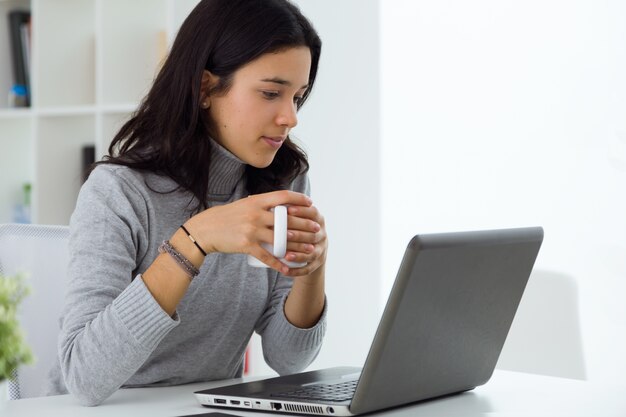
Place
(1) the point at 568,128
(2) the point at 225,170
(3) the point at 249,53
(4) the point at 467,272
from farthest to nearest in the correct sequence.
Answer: (1) the point at 568,128, (2) the point at 225,170, (3) the point at 249,53, (4) the point at 467,272

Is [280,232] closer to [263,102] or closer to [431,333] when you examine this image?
[431,333]

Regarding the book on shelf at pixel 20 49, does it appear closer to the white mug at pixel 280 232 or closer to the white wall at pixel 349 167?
the white wall at pixel 349 167

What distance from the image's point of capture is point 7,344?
28.3 inches

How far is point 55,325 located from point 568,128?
1.45 metres

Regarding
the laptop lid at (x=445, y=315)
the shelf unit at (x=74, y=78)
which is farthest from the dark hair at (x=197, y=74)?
the shelf unit at (x=74, y=78)

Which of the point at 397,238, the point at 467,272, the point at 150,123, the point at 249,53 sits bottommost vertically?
the point at 397,238

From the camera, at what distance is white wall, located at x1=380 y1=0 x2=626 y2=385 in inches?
87.7

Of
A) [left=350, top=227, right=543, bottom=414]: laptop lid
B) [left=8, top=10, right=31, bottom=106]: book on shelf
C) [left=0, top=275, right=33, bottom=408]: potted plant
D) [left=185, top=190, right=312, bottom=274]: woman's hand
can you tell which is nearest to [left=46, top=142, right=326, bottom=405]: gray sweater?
[left=185, top=190, right=312, bottom=274]: woman's hand

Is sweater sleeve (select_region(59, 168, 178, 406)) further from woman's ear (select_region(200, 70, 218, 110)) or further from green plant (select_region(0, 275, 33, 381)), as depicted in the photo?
green plant (select_region(0, 275, 33, 381))

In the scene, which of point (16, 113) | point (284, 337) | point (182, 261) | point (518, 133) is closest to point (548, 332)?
point (518, 133)

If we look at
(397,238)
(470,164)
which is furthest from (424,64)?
(397,238)

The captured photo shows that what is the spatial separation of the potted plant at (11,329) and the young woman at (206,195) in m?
0.50

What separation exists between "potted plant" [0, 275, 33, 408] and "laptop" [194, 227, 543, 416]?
43 cm

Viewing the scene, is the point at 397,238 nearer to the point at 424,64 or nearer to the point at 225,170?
the point at 424,64
